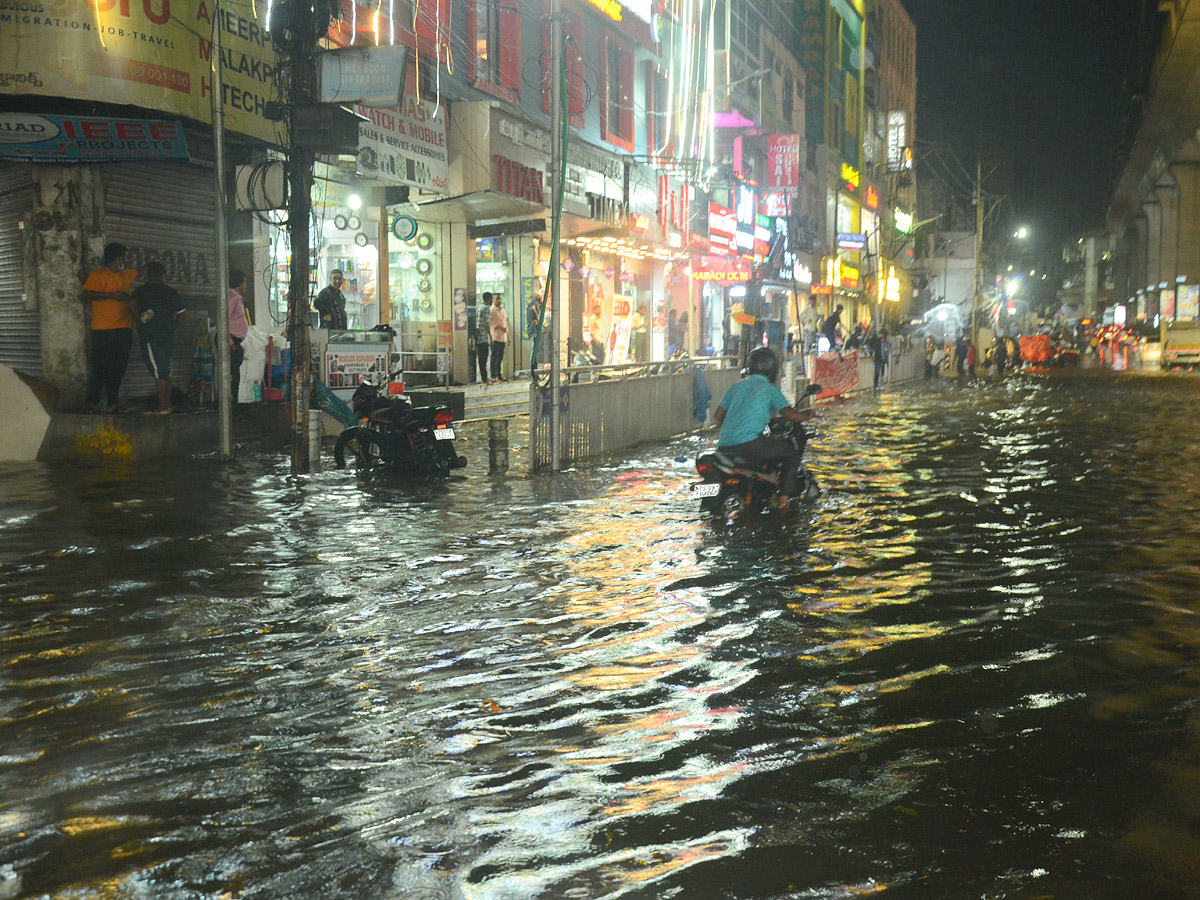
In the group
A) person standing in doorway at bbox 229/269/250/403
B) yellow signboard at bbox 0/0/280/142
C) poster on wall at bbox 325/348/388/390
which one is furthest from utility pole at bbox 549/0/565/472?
person standing in doorway at bbox 229/269/250/403

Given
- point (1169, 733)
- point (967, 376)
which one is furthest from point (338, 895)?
point (967, 376)

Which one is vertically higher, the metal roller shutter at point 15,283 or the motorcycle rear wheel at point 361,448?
→ the metal roller shutter at point 15,283

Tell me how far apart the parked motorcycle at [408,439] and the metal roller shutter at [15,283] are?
5151mm

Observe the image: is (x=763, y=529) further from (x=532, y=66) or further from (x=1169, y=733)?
(x=532, y=66)

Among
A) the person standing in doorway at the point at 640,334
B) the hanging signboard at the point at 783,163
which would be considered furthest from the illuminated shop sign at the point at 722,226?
the hanging signboard at the point at 783,163

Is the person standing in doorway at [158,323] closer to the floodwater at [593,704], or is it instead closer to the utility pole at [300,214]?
the utility pole at [300,214]

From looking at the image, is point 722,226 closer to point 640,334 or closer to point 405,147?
point 640,334

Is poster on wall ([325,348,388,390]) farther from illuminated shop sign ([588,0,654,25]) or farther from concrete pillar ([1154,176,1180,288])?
concrete pillar ([1154,176,1180,288])

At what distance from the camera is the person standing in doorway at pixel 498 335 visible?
84.3 ft

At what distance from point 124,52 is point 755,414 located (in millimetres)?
9761

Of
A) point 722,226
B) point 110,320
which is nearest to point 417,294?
point 110,320

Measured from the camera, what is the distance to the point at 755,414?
1134 cm

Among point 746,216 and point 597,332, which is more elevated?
point 746,216

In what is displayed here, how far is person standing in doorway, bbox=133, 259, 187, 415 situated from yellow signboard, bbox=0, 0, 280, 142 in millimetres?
2376
